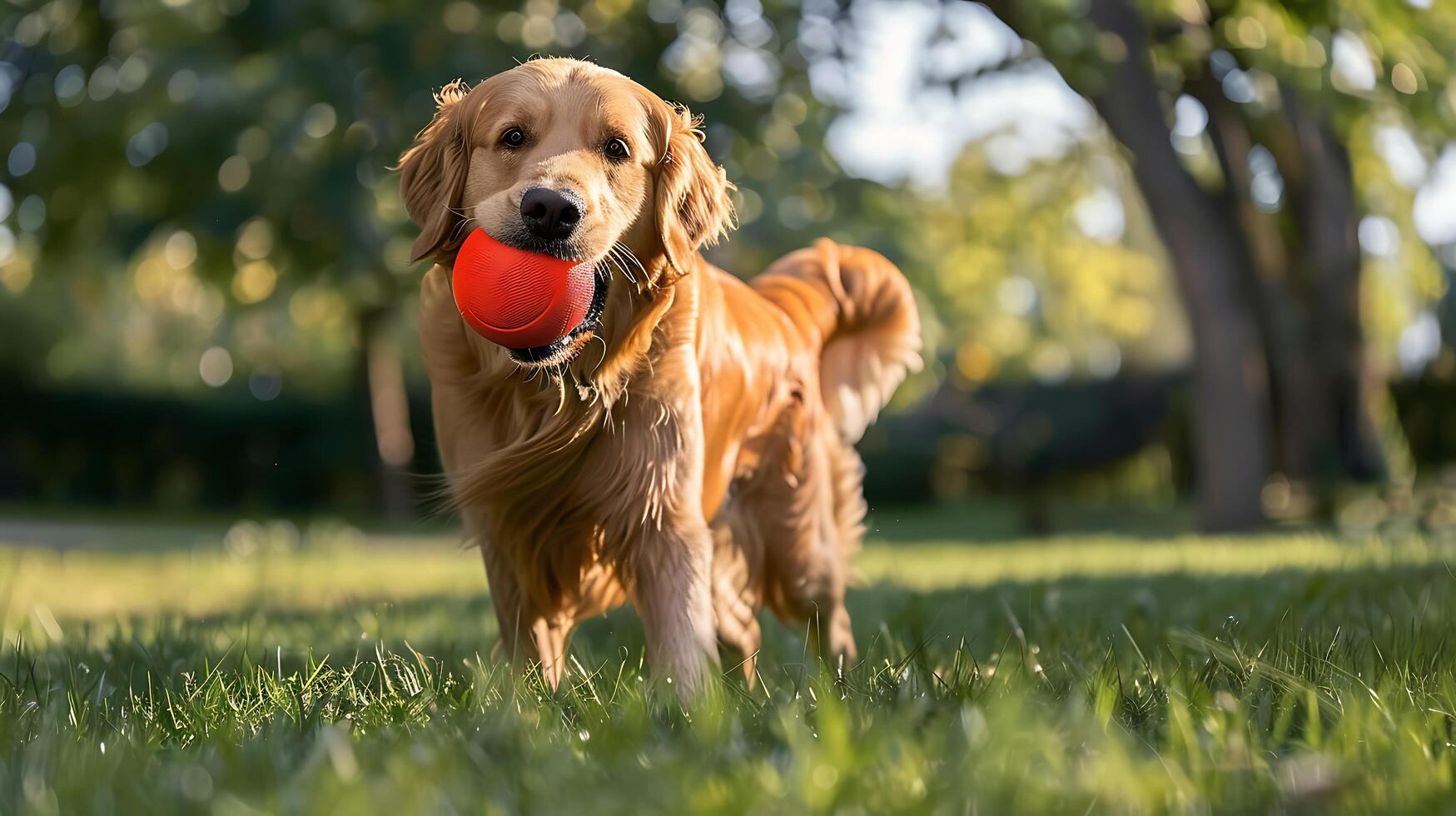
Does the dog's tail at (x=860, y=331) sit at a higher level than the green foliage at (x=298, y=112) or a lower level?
higher

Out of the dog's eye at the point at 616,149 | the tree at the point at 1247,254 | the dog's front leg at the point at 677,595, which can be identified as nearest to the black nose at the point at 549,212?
the dog's eye at the point at 616,149

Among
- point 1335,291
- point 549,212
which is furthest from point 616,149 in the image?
point 1335,291

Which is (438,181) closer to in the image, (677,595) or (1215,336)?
(677,595)

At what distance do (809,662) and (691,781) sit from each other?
1022 mm

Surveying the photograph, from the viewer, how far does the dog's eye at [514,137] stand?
275 cm

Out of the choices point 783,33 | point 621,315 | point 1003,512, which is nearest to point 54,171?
point 783,33

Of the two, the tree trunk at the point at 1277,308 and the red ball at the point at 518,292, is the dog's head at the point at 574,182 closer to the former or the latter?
the red ball at the point at 518,292

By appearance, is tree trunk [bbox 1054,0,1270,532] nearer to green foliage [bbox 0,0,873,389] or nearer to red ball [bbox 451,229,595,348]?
green foliage [bbox 0,0,873,389]

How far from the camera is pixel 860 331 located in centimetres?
446

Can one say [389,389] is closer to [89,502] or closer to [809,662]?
[89,502]

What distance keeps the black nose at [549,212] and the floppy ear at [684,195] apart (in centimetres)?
33

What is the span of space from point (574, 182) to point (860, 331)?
2.03 metres

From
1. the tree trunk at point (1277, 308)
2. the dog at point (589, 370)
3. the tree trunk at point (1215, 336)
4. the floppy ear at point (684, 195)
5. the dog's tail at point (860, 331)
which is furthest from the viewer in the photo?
the tree trunk at point (1277, 308)

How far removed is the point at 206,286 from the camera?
1244 cm
